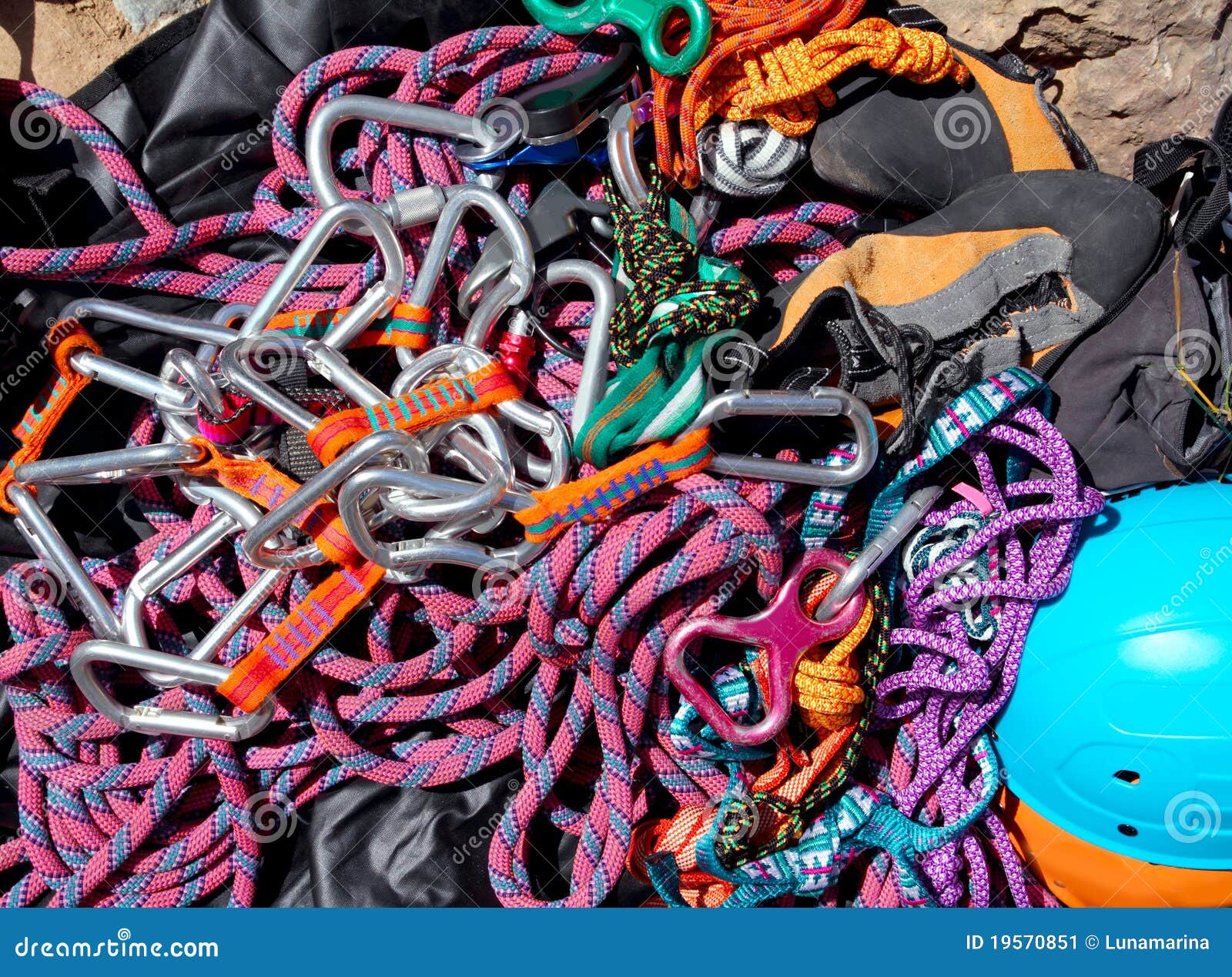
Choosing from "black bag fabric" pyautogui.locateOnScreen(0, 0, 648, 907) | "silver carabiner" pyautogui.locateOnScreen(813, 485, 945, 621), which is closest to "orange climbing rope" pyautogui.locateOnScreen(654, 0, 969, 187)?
"black bag fabric" pyautogui.locateOnScreen(0, 0, 648, 907)

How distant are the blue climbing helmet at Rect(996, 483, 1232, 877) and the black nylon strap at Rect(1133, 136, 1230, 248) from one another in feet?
1.16

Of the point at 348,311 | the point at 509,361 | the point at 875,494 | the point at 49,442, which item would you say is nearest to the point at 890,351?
the point at 875,494

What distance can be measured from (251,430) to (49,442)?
1.22 ft

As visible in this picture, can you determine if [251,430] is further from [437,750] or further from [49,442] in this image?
[437,750]

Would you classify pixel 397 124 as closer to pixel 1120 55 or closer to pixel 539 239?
pixel 539 239

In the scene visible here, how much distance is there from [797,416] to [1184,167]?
2.26ft

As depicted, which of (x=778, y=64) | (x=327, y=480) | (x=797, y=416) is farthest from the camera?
(x=778, y=64)

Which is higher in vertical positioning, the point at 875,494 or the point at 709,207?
the point at 709,207

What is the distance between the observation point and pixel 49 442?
5.33ft

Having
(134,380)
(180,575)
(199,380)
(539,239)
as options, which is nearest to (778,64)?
(539,239)

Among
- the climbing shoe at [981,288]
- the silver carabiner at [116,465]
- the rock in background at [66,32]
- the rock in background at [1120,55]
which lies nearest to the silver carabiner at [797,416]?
the climbing shoe at [981,288]

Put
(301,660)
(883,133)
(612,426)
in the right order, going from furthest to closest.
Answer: (883,133), (301,660), (612,426)

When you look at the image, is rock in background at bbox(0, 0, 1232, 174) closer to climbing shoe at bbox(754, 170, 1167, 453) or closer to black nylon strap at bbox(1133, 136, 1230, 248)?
black nylon strap at bbox(1133, 136, 1230, 248)

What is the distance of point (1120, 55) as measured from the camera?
1.74m
